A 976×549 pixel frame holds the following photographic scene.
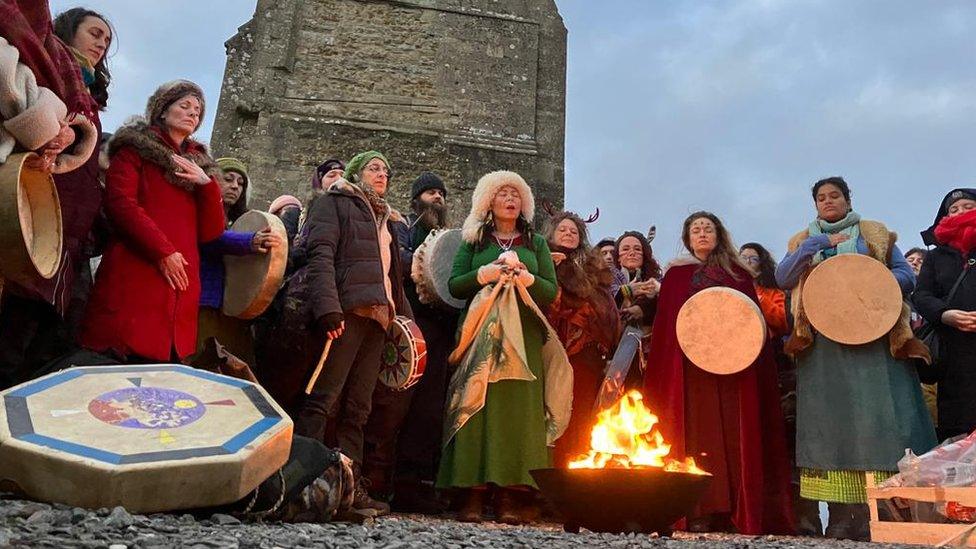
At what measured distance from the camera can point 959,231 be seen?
460cm

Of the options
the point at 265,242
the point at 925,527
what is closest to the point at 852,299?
the point at 925,527

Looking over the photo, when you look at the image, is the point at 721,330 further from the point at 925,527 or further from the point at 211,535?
the point at 211,535

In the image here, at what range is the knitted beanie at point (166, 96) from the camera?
3.54 meters

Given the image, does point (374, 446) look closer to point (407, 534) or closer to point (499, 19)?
point (407, 534)

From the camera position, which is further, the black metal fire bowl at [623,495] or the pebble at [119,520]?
the black metal fire bowl at [623,495]

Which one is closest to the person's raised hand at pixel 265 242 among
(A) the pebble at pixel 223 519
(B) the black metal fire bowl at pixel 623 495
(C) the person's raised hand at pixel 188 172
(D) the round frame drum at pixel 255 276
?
(D) the round frame drum at pixel 255 276

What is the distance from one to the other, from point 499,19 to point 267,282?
832 centimetres

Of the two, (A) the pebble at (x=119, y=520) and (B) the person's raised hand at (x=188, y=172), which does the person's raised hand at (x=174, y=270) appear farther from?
(A) the pebble at (x=119, y=520)

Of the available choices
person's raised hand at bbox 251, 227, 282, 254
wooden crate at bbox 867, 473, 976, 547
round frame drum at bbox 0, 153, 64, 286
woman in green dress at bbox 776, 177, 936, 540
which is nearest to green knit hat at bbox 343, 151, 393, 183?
person's raised hand at bbox 251, 227, 282, 254

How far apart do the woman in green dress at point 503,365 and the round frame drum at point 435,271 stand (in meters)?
0.15

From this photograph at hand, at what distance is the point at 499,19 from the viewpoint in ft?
36.6

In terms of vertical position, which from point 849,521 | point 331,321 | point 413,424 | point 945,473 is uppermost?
point 331,321

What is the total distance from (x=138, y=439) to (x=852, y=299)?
367 centimetres

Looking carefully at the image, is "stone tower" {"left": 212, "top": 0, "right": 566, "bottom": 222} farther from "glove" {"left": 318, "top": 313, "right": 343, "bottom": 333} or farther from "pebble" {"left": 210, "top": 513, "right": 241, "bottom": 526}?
"pebble" {"left": 210, "top": 513, "right": 241, "bottom": 526}
